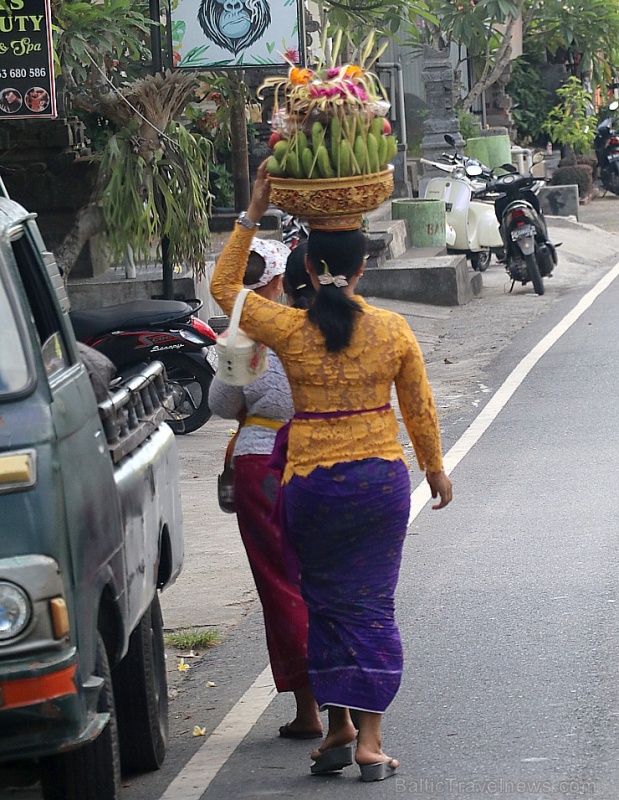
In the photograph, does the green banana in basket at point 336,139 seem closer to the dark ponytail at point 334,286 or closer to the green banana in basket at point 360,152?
the green banana in basket at point 360,152

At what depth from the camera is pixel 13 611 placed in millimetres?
3219

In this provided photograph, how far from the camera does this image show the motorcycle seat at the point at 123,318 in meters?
10.5

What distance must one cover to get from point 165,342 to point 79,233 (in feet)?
4.96

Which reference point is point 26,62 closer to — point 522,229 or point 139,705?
point 139,705

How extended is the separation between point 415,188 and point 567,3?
6817 mm

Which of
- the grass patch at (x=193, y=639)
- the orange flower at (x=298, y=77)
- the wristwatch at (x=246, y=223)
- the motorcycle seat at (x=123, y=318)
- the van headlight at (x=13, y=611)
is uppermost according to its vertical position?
the orange flower at (x=298, y=77)

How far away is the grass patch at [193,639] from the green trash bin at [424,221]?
14423mm

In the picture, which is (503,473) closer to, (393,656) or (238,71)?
(393,656)

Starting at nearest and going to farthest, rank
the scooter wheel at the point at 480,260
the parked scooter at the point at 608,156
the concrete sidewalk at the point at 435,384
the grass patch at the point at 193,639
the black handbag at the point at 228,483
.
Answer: the black handbag at the point at 228,483 < the grass patch at the point at 193,639 < the concrete sidewalk at the point at 435,384 < the scooter wheel at the point at 480,260 < the parked scooter at the point at 608,156

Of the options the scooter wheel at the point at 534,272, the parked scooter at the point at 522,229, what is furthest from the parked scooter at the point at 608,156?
the scooter wheel at the point at 534,272

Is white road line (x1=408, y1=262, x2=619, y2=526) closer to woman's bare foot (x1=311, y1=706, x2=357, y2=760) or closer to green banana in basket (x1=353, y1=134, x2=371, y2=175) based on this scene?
woman's bare foot (x1=311, y1=706, x2=357, y2=760)

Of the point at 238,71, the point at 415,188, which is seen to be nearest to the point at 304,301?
the point at 238,71

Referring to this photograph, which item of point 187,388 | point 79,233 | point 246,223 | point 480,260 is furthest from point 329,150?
point 480,260

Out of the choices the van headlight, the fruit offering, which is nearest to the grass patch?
the fruit offering
